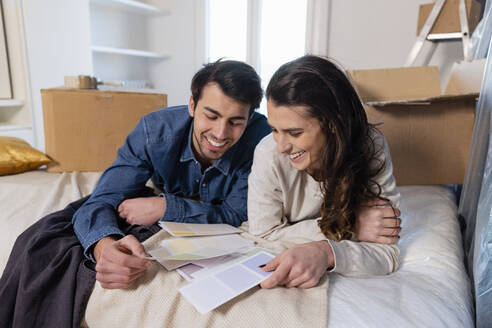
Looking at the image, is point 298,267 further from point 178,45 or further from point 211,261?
point 178,45

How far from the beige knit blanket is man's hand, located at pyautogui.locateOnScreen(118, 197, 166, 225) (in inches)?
10.6

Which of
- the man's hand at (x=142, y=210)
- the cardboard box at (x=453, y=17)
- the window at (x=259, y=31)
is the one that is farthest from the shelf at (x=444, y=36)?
the man's hand at (x=142, y=210)

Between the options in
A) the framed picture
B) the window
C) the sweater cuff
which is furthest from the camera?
the window

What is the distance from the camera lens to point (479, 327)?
0.76 metres

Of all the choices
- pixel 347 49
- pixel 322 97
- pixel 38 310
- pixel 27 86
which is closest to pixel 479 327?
pixel 322 97

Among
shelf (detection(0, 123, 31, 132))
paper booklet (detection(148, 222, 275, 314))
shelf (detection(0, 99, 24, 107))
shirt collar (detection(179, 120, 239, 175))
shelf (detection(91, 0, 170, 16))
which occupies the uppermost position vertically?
shelf (detection(91, 0, 170, 16))

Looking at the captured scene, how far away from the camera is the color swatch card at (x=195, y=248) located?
73 cm

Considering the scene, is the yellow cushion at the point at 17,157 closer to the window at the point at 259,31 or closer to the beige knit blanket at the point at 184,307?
the beige knit blanket at the point at 184,307

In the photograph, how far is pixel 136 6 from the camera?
316cm

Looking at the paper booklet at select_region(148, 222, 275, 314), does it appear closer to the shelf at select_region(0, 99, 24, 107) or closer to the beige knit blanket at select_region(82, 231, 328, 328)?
the beige knit blanket at select_region(82, 231, 328, 328)

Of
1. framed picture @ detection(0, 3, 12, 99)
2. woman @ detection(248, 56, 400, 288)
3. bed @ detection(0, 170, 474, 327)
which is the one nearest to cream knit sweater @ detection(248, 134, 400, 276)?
woman @ detection(248, 56, 400, 288)

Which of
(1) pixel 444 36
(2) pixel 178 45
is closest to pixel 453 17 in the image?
(1) pixel 444 36

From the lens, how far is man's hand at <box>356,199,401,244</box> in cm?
83

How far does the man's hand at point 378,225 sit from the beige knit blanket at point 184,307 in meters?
0.20
